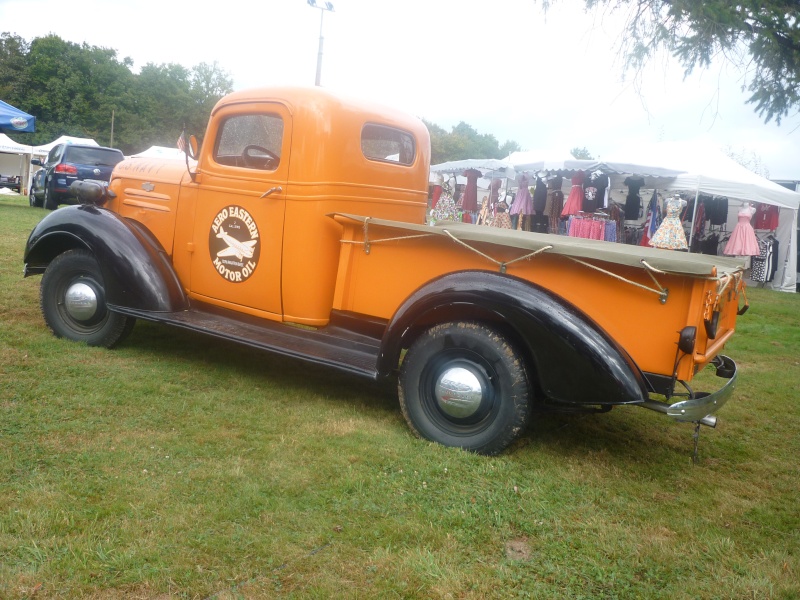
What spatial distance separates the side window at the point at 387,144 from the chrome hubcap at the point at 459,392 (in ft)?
5.58

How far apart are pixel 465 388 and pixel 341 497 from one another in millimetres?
885

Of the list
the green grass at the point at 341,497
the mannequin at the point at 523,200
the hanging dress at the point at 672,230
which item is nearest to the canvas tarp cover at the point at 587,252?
the green grass at the point at 341,497

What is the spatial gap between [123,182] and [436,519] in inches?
150

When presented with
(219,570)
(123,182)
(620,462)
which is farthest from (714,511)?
(123,182)

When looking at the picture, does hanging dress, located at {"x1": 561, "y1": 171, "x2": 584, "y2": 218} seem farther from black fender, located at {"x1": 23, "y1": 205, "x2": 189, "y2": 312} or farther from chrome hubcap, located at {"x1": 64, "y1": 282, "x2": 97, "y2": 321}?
chrome hubcap, located at {"x1": 64, "y1": 282, "x2": 97, "y2": 321}

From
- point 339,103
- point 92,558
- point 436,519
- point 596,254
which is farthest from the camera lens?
point 339,103

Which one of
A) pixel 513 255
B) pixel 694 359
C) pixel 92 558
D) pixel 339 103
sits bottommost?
pixel 92 558

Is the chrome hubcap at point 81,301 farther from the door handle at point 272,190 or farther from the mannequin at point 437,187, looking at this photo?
the mannequin at point 437,187

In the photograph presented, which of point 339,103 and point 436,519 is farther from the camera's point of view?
point 339,103

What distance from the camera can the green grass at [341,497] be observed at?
2.26m

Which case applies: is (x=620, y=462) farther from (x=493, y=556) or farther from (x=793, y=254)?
(x=793, y=254)

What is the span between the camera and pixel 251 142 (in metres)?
4.30

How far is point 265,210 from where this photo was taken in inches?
160

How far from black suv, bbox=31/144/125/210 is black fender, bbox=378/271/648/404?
13286mm
